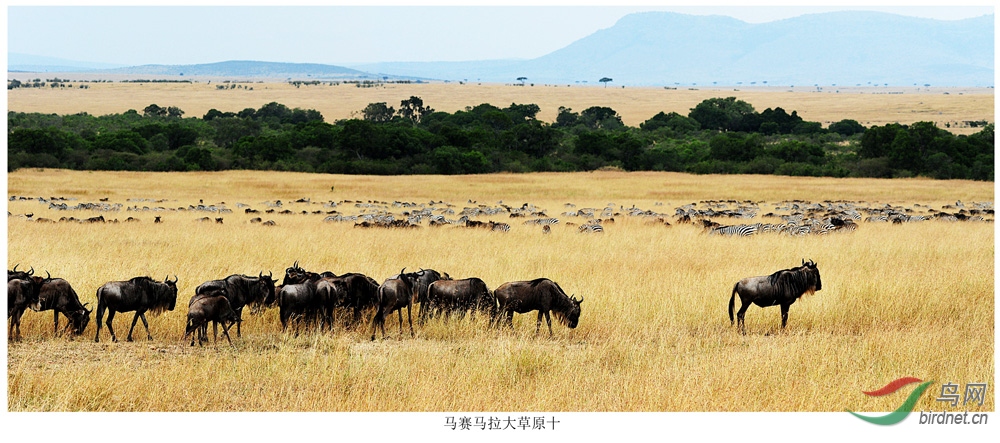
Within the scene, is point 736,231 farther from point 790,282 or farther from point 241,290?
point 241,290

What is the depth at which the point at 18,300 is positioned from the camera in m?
9.24

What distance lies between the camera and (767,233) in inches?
891

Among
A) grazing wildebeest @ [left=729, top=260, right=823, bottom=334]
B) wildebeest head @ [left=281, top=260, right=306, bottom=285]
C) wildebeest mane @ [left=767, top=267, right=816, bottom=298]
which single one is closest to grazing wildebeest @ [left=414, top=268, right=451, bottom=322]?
wildebeest head @ [left=281, top=260, right=306, bottom=285]

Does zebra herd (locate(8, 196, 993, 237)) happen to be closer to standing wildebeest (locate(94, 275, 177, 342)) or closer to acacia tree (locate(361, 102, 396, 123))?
standing wildebeest (locate(94, 275, 177, 342))

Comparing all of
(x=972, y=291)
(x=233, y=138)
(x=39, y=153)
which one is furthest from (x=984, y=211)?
(x=233, y=138)

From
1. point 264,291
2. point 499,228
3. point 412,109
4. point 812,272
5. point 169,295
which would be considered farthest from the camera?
point 412,109

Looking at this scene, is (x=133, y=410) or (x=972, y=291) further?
(x=972, y=291)

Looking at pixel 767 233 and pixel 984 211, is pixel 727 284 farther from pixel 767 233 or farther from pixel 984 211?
pixel 984 211

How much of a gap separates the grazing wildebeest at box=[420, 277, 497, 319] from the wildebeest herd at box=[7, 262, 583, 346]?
1cm

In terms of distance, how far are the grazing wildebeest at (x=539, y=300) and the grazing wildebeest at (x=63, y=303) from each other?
4665mm

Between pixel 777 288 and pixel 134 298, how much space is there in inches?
292

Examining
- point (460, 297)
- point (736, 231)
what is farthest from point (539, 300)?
point (736, 231)

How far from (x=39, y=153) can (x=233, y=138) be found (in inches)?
975

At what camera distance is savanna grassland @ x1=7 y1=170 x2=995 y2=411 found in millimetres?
7613
